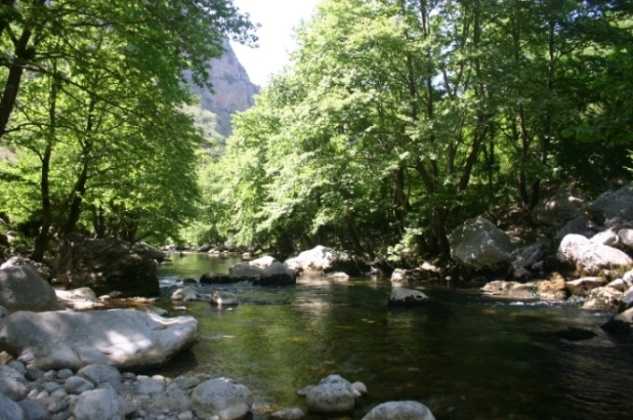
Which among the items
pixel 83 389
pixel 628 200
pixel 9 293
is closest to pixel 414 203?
pixel 628 200

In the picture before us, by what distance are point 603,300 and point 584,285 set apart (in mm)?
1858

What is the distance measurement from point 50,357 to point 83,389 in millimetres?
1162

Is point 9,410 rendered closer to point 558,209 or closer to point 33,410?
point 33,410

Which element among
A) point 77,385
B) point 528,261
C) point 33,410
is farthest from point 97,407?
point 528,261

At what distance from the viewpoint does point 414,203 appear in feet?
92.0

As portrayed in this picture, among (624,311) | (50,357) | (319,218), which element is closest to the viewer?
(50,357)

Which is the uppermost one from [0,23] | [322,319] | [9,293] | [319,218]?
[0,23]

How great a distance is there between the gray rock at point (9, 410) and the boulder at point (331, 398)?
3.22 metres

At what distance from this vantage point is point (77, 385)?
616 centimetres

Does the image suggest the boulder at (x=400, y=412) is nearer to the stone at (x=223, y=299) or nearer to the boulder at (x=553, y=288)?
the stone at (x=223, y=299)

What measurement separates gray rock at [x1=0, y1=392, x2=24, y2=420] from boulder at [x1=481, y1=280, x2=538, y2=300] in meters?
14.1

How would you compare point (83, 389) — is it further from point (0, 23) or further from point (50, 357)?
point (0, 23)

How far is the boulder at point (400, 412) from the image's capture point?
5.54 metres

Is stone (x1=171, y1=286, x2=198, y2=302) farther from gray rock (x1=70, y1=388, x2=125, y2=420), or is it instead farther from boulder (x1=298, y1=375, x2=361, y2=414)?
gray rock (x1=70, y1=388, x2=125, y2=420)
